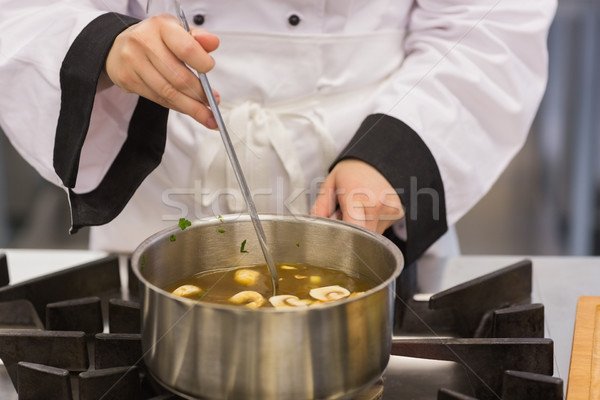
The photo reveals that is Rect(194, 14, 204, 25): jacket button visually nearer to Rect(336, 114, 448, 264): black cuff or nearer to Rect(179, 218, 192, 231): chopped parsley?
Rect(336, 114, 448, 264): black cuff

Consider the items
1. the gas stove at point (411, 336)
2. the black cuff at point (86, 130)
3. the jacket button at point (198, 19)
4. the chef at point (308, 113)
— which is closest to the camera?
the gas stove at point (411, 336)

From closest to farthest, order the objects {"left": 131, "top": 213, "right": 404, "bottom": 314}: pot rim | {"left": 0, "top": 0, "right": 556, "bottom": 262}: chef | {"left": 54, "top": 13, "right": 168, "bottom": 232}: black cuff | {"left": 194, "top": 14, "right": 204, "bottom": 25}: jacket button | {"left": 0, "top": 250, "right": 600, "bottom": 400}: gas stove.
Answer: {"left": 131, "top": 213, "right": 404, "bottom": 314}: pot rim → {"left": 0, "top": 250, "right": 600, "bottom": 400}: gas stove → {"left": 54, "top": 13, "right": 168, "bottom": 232}: black cuff → {"left": 0, "top": 0, "right": 556, "bottom": 262}: chef → {"left": 194, "top": 14, "right": 204, "bottom": 25}: jacket button

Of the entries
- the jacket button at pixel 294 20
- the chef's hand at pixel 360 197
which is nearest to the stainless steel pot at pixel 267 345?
the chef's hand at pixel 360 197

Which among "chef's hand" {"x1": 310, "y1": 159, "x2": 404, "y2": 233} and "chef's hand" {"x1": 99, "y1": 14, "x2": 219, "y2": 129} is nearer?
"chef's hand" {"x1": 99, "y1": 14, "x2": 219, "y2": 129}

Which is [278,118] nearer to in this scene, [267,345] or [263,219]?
[263,219]

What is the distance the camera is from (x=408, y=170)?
38.7 inches

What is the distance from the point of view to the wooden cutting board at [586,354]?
74 centimetres

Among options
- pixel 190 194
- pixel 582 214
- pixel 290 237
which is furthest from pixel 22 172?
pixel 290 237

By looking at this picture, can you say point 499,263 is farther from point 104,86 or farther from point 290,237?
point 104,86

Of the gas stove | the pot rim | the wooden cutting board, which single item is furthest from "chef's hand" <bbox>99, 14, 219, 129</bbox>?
the wooden cutting board

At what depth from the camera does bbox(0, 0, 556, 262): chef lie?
0.97m

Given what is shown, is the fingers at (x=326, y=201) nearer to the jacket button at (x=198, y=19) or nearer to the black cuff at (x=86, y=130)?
the black cuff at (x=86, y=130)

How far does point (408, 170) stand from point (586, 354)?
0.33 metres

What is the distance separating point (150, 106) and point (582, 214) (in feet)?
7.88
